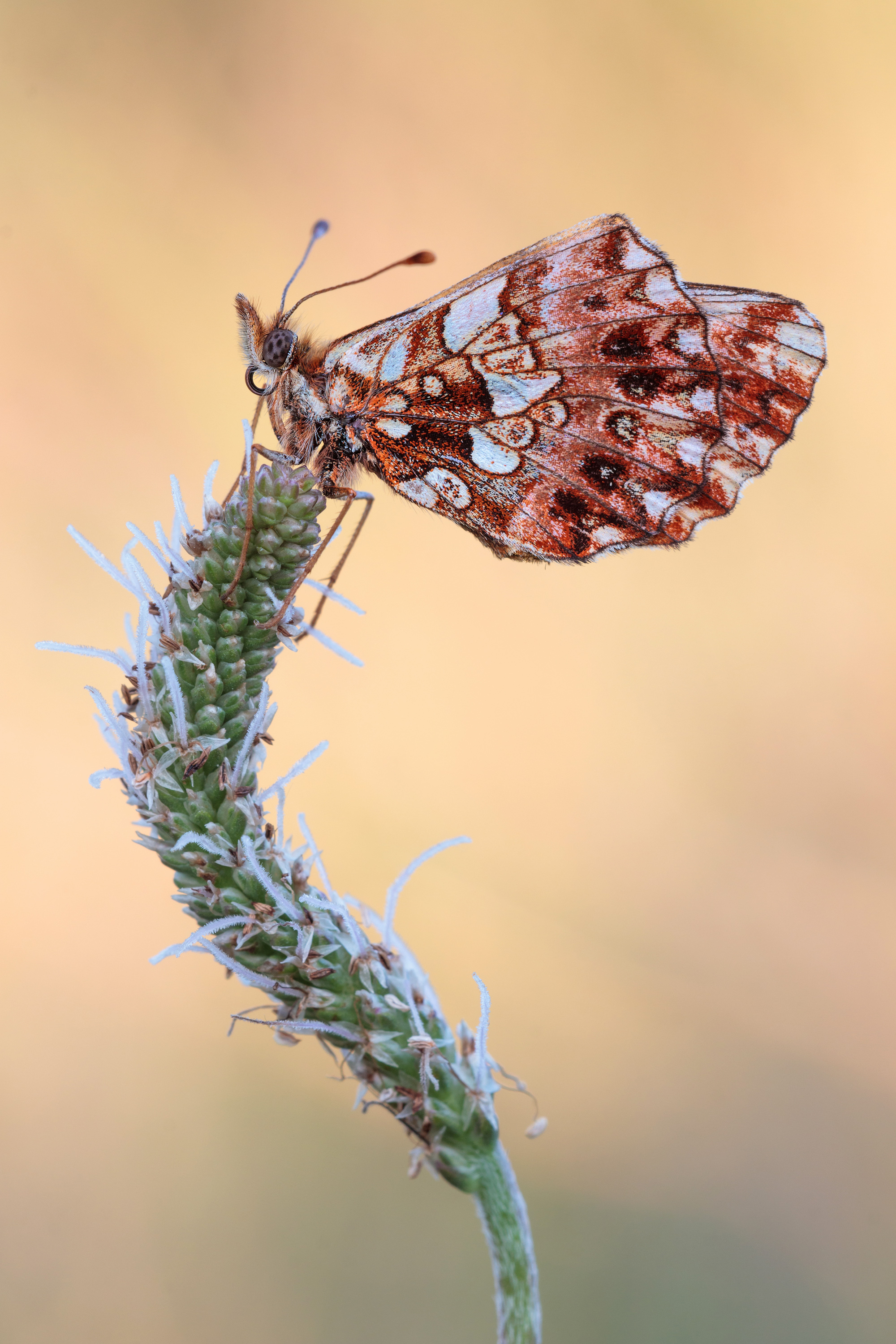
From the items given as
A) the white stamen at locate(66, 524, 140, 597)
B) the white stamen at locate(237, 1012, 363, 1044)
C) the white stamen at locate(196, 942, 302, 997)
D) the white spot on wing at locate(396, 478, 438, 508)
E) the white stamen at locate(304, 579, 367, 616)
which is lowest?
the white stamen at locate(237, 1012, 363, 1044)

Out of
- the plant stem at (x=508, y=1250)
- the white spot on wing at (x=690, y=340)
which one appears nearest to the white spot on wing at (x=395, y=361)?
the white spot on wing at (x=690, y=340)

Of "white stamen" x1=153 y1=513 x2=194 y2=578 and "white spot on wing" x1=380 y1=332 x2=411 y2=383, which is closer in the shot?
"white stamen" x1=153 y1=513 x2=194 y2=578

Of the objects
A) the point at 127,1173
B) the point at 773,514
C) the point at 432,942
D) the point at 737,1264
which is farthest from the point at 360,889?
the point at 773,514

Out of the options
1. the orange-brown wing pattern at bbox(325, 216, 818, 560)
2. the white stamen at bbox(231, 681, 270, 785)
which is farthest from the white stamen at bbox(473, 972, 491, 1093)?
the orange-brown wing pattern at bbox(325, 216, 818, 560)

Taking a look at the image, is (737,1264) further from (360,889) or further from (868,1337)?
(360,889)

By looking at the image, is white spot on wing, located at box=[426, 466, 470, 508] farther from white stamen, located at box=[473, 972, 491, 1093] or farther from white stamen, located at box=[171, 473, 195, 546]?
white stamen, located at box=[473, 972, 491, 1093]

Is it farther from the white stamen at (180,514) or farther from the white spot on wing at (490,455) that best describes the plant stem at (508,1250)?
the white spot on wing at (490,455)

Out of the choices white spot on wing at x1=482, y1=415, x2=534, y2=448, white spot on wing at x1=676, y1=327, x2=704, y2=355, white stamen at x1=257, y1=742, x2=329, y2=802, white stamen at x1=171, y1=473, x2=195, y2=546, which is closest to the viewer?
white stamen at x1=257, y1=742, x2=329, y2=802
